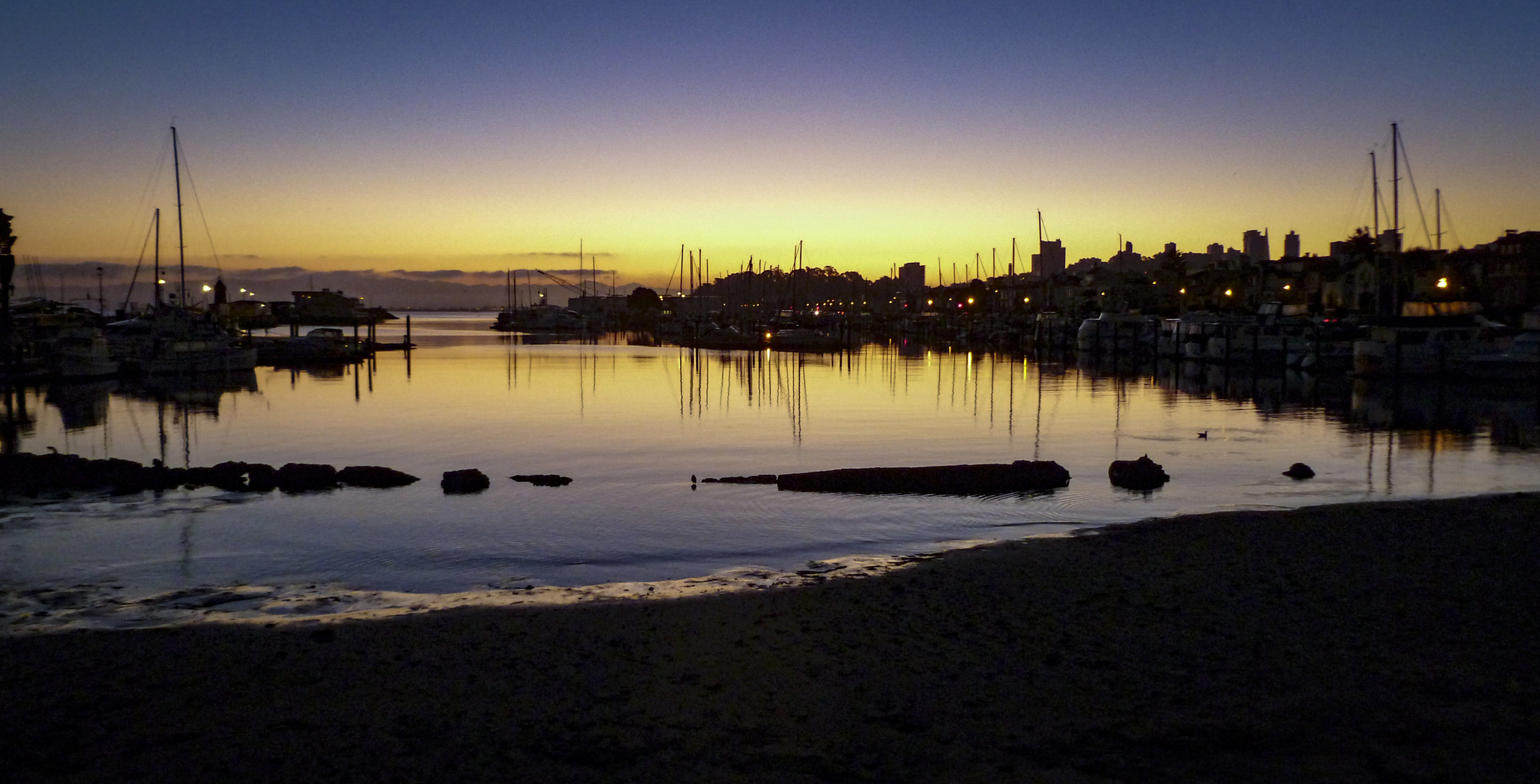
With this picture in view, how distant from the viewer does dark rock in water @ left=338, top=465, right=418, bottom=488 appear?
19.2 m

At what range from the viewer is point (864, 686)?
24.0ft

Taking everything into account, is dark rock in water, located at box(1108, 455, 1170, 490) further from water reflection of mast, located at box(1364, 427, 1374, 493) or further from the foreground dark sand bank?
the foreground dark sand bank

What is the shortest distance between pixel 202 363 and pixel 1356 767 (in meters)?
61.8

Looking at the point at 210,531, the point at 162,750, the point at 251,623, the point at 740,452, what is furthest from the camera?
the point at 740,452

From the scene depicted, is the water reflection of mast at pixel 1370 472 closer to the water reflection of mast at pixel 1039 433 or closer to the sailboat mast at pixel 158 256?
the water reflection of mast at pixel 1039 433

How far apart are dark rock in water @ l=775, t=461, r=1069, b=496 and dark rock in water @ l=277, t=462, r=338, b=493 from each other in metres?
8.66

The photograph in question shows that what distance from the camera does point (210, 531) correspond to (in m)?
15.0

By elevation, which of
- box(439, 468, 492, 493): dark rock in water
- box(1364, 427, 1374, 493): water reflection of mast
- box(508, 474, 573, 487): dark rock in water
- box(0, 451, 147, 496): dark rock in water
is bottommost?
box(1364, 427, 1374, 493): water reflection of mast

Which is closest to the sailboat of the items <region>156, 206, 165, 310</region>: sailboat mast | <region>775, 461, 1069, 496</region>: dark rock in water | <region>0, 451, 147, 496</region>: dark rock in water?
<region>156, 206, 165, 310</region>: sailboat mast

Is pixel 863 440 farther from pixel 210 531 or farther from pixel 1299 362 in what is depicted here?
pixel 1299 362

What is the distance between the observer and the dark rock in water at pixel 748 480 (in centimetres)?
1934

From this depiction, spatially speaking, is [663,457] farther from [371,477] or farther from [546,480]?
[371,477]

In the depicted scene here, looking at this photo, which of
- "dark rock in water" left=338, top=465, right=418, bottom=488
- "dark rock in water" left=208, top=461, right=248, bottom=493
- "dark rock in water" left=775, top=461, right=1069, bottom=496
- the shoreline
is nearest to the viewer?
the shoreline

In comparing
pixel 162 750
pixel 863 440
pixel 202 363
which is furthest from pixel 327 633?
pixel 202 363
